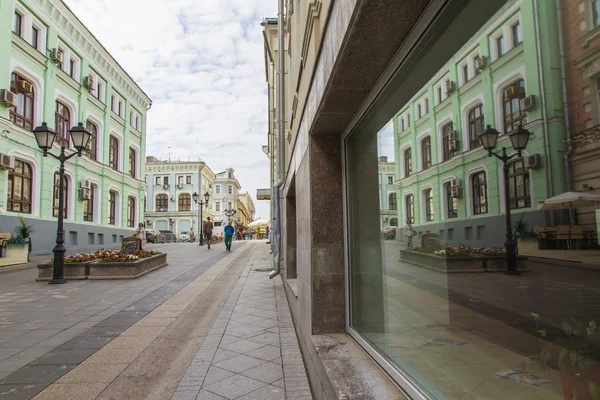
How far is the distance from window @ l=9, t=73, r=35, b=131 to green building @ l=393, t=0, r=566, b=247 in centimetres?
1988

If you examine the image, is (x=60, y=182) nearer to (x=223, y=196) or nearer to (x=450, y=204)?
(x=450, y=204)

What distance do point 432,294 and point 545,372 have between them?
2.30ft

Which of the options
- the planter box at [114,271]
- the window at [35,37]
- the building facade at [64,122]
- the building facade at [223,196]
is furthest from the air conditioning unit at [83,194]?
the building facade at [223,196]

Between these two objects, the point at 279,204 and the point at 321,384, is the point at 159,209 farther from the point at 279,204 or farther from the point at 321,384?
the point at 321,384

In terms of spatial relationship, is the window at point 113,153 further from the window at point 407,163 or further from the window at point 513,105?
the window at point 513,105

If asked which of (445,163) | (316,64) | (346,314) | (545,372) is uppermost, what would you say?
(316,64)

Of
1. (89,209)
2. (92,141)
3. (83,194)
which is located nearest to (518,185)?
(83,194)

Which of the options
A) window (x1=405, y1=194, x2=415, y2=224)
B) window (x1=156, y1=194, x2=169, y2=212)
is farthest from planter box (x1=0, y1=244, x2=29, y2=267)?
window (x1=156, y1=194, x2=169, y2=212)

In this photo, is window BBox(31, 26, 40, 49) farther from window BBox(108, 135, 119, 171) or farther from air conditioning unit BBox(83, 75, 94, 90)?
window BBox(108, 135, 119, 171)

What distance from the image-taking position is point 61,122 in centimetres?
2117

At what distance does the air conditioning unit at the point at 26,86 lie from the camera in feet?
57.8

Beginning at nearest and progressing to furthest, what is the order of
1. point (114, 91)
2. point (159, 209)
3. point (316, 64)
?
point (316, 64) → point (114, 91) → point (159, 209)

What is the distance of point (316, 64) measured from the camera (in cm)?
303

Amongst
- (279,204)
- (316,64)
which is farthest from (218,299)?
(316,64)
